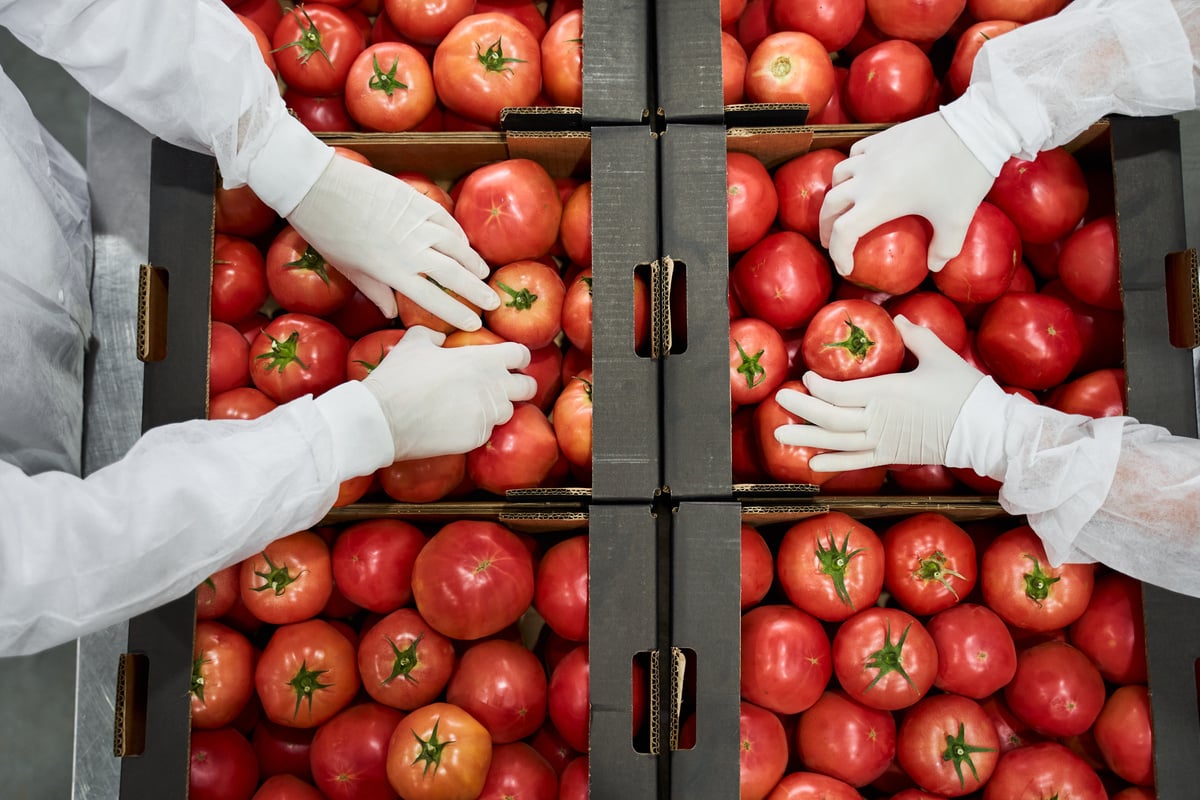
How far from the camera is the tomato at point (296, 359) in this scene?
174 cm

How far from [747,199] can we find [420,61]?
2.54 feet

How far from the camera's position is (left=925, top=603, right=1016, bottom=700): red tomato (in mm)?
1664

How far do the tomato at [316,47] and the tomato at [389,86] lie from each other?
48 mm

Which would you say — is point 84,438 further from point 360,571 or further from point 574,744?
point 574,744

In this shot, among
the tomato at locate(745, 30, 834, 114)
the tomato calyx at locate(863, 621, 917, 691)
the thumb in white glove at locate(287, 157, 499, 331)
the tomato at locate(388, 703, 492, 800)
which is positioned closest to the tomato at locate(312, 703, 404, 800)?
the tomato at locate(388, 703, 492, 800)

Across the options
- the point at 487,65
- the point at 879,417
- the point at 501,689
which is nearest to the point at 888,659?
the point at 879,417

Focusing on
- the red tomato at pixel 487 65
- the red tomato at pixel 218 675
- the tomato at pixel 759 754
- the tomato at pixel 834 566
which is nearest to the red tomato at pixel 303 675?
the red tomato at pixel 218 675

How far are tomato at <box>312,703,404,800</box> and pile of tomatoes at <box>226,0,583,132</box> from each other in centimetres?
126

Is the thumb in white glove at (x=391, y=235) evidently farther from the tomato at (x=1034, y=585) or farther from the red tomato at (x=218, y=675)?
the tomato at (x=1034, y=585)

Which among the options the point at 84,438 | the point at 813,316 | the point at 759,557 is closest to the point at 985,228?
the point at 813,316

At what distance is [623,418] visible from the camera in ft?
5.12

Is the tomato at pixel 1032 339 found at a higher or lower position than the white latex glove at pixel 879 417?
higher

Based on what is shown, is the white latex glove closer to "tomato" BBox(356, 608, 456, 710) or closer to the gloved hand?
the gloved hand

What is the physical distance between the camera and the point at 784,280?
1.74 metres
